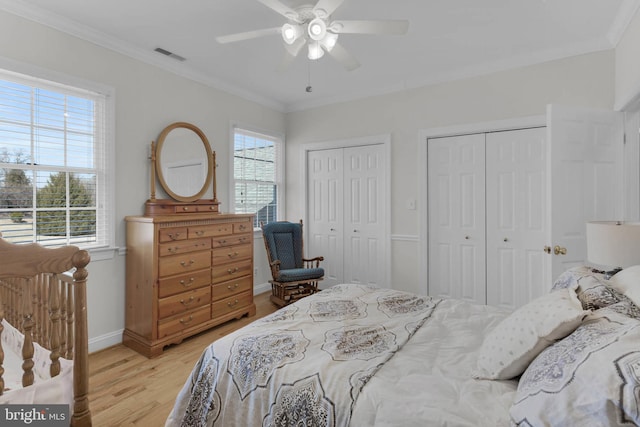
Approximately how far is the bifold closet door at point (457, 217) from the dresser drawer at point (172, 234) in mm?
2674

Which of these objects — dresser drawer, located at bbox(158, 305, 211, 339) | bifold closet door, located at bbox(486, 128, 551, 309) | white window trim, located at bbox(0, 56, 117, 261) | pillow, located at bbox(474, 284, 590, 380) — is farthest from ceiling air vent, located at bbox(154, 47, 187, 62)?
pillow, located at bbox(474, 284, 590, 380)

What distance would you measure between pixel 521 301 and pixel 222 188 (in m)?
3.54

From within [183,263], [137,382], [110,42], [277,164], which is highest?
[110,42]

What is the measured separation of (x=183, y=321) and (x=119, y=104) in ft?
6.72

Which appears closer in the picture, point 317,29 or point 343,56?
point 317,29

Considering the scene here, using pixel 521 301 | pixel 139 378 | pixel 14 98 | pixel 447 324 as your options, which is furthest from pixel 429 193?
pixel 14 98

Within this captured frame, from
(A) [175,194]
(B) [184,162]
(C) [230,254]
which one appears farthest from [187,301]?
(B) [184,162]

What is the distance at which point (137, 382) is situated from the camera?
2.28 metres

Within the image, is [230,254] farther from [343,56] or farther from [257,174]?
[343,56]

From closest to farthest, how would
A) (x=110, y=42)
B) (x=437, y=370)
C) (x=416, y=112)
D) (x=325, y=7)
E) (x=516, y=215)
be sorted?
(x=437, y=370) → (x=325, y=7) → (x=110, y=42) → (x=516, y=215) → (x=416, y=112)

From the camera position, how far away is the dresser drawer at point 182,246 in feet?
9.05

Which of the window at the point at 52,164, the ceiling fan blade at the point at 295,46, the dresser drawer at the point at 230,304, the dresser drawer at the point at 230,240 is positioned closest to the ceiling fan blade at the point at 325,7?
the ceiling fan blade at the point at 295,46

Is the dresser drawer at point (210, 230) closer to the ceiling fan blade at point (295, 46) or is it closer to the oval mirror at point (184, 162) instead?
the oval mirror at point (184, 162)

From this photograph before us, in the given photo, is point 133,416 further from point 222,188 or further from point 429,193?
point 429,193
